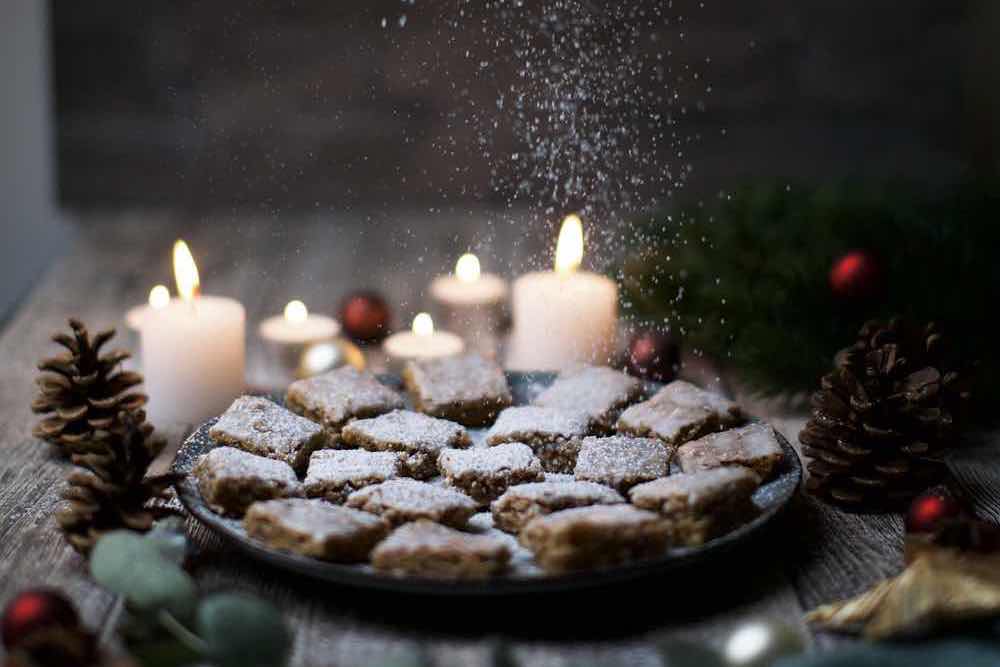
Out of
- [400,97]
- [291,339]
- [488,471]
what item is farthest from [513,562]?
[400,97]

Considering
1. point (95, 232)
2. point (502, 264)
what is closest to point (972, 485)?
point (502, 264)

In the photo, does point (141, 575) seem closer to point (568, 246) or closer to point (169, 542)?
point (169, 542)

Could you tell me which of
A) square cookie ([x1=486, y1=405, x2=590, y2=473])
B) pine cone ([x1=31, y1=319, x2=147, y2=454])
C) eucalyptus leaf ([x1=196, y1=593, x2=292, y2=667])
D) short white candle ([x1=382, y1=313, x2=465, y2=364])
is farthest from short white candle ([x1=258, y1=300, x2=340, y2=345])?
eucalyptus leaf ([x1=196, y1=593, x2=292, y2=667])

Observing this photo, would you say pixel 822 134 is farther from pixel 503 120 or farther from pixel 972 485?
pixel 972 485

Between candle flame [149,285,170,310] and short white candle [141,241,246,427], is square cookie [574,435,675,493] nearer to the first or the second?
short white candle [141,241,246,427]

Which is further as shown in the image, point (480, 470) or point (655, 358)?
point (655, 358)
